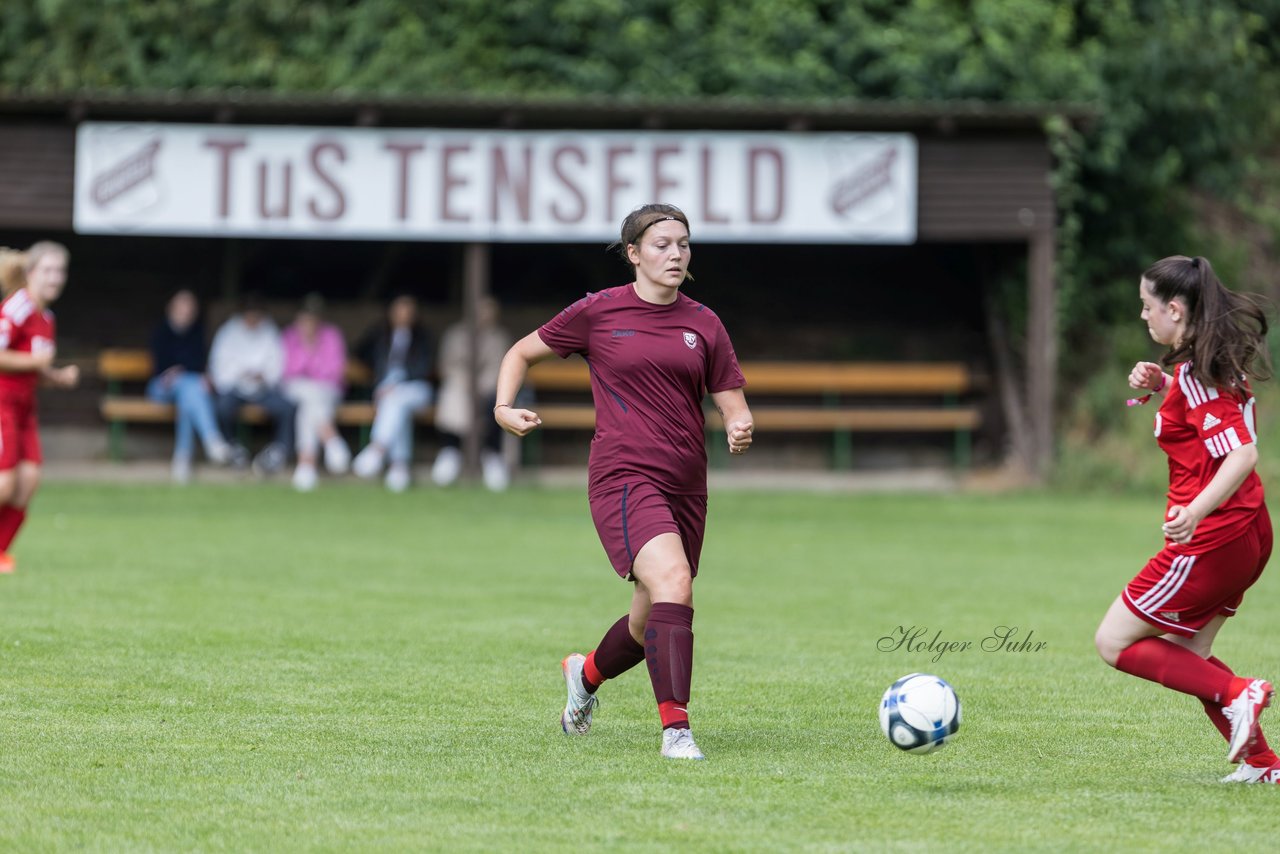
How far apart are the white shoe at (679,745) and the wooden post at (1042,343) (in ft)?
47.6

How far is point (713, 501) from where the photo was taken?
729 inches

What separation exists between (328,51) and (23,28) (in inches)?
166

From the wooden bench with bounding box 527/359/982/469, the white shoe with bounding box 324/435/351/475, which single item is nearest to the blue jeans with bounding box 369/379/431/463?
the white shoe with bounding box 324/435/351/475

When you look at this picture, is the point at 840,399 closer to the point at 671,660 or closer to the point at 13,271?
the point at 13,271

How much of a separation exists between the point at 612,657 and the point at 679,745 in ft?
1.97

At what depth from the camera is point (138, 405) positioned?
2083 cm

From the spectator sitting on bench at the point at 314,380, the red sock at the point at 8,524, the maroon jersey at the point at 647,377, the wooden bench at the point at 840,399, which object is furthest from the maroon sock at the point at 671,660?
the wooden bench at the point at 840,399

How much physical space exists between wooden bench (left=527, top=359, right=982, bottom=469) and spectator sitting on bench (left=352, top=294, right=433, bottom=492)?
1746 mm

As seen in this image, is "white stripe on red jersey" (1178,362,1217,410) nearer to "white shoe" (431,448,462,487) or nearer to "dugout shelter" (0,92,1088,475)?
"dugout shelter" (0,92,1088,475)

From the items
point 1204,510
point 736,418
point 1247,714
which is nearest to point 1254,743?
point 1247,714

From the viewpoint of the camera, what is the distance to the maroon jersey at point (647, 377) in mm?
6457

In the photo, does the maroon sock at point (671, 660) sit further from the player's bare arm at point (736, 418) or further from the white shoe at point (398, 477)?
the white shoe at point (398, 477)

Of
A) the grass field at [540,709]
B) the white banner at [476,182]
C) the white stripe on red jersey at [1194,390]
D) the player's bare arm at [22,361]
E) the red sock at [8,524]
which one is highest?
the white banner at [476,182]

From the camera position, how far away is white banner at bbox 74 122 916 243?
19578mm
